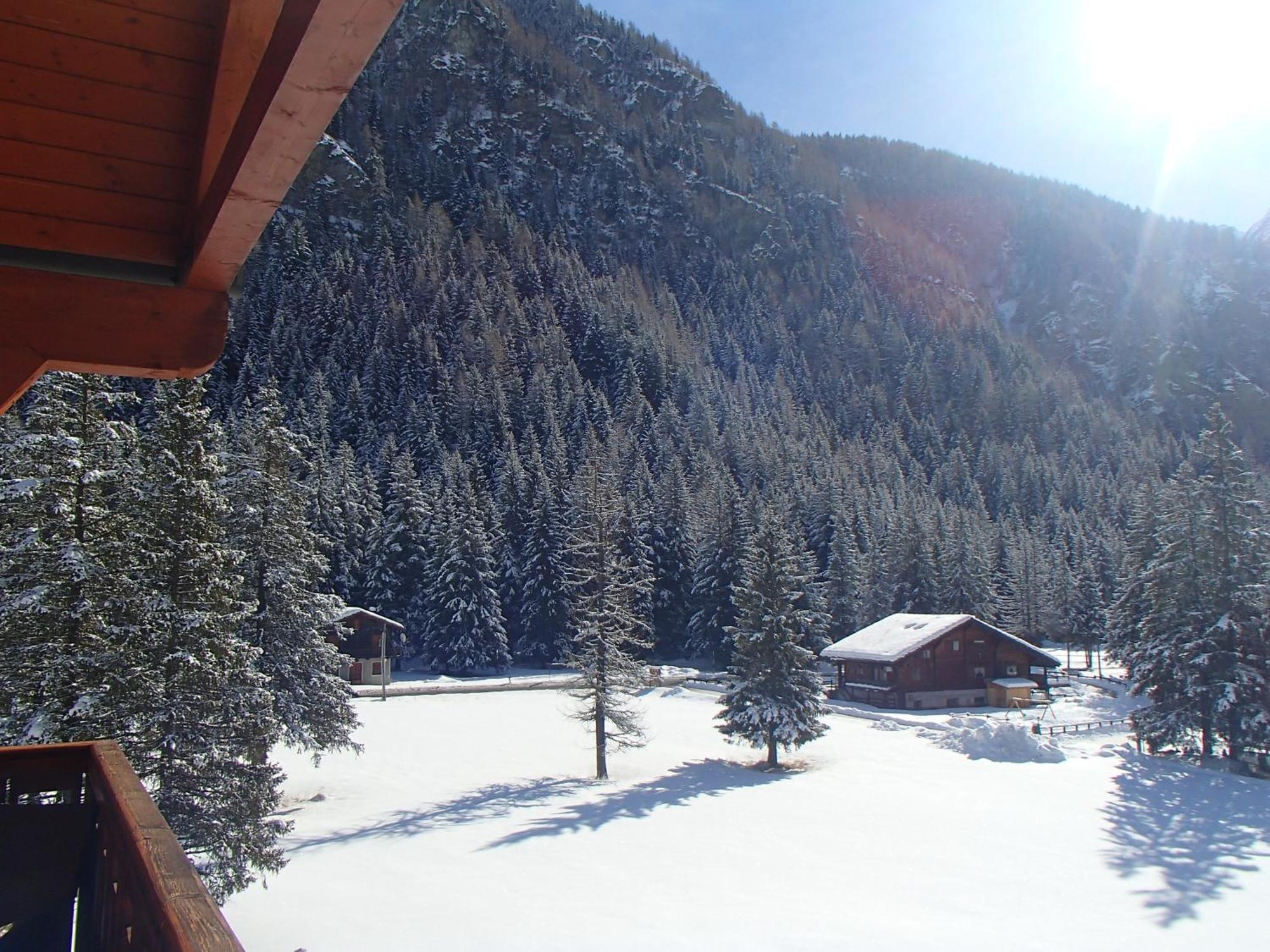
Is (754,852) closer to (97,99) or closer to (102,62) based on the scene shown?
(97,99)

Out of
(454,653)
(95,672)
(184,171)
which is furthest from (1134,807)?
(454,653)

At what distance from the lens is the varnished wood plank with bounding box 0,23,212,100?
7.56 ft

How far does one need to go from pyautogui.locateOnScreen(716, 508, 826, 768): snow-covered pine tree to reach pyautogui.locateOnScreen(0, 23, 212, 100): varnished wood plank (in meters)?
28.8

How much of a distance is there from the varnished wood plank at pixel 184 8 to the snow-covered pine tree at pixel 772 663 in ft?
94.9

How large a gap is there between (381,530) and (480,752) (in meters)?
31.1

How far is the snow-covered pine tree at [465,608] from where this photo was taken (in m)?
50.7

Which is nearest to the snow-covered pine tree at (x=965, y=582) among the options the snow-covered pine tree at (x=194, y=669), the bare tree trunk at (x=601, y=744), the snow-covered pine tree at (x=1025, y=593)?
the snow-covered pine tree at (x=1025, y=593)

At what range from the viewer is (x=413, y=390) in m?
84.2

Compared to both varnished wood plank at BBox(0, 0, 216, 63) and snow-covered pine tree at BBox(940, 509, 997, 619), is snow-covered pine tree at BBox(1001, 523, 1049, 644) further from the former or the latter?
varnished wood plank at BBox(0, 0, 216, 63)

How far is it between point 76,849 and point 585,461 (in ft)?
220

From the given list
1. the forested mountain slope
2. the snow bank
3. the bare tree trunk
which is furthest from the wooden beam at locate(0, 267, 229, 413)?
the snow bank

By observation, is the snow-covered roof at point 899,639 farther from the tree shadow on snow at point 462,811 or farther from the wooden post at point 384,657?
the wooden post at point 384,657

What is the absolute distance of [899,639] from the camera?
44781 mm

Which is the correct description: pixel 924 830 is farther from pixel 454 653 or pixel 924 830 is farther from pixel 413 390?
pixel 413 390
